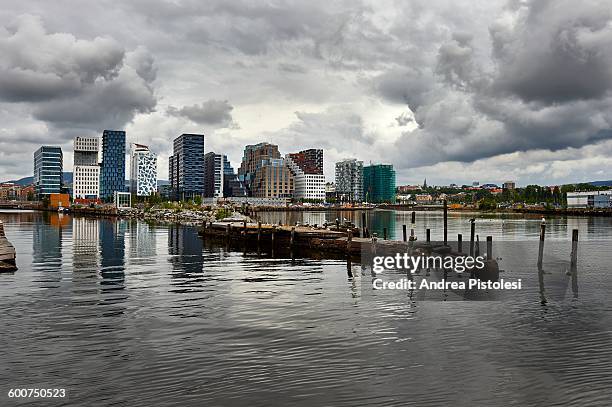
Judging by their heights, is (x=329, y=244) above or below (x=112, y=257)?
above

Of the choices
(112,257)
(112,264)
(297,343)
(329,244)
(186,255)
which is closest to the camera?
(297,343)

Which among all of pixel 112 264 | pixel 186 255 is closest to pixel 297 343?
pixel 112 264

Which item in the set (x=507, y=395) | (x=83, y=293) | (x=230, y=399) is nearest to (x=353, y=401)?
(x=230, y=399)

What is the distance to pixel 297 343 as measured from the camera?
73.9 ft

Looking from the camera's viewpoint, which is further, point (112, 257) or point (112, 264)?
point (112, 257)

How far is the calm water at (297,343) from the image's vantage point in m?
17.3

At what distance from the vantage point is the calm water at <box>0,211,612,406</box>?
1728 centimetres

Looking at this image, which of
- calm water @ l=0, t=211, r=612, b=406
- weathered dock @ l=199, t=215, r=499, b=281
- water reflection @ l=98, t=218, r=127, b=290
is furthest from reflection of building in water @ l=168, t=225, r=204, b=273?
calm water @ l=0, t=211, r=612, b=406

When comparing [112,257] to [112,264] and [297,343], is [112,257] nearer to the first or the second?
[112,264]

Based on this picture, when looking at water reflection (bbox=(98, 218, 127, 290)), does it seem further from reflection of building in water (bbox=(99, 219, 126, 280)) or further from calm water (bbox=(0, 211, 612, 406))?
calm water (bbox=(0, 211, 612, 406))

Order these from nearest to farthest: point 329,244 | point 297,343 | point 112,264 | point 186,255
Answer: point 297,343, point 112,264, point 186,255, point 329,244

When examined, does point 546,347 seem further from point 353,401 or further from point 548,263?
point 548,263

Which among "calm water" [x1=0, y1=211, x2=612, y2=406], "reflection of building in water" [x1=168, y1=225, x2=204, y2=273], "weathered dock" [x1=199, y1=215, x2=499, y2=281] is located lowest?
"calm water" [x1=0, y1=211, x2=612, y2=406]

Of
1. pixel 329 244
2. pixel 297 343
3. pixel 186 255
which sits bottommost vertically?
pixel 297 343
